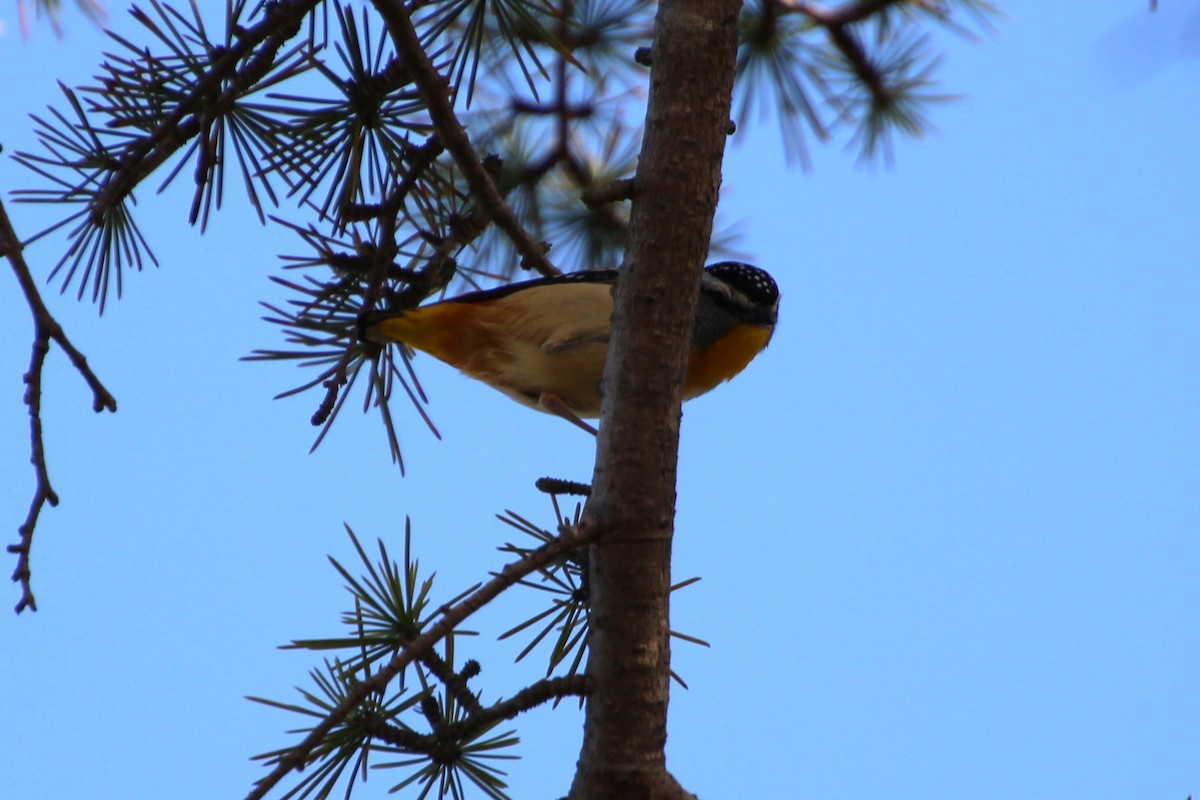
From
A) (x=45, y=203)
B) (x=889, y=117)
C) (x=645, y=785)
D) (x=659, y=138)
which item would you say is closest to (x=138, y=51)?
(x=45, y=203)

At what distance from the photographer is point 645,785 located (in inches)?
80.1

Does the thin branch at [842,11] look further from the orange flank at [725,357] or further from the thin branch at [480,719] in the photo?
the thin branch at [480,719]

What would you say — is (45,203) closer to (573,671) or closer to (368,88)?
(368,88)

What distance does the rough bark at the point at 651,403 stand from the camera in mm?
2066

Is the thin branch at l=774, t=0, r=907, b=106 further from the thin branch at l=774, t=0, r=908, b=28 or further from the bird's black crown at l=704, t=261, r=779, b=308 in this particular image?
the bird's black crown at l=704, t=261, r=779, b=308

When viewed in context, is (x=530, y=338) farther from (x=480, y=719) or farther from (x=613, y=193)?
(x=480, y=719)

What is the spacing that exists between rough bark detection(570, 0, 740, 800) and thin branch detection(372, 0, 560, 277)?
0.54 meters

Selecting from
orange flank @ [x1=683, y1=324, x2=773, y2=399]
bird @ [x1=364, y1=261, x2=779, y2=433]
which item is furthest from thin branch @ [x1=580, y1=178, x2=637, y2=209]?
orange flank @ [x1=683, y1=324, x2=773, y2=399]

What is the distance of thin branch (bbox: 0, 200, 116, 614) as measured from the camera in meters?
2.35

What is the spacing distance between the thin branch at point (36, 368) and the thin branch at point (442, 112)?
2.93 feet

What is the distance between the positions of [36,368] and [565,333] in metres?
1.83

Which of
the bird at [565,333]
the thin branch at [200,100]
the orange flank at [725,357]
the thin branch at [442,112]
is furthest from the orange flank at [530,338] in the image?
the thin branch at [200,100]

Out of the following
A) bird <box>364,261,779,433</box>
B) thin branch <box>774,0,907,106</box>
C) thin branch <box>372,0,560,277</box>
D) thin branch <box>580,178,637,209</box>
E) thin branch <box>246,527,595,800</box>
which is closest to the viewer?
thin branch <box>246,527,595,800</box>

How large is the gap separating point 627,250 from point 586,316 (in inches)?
62.4
